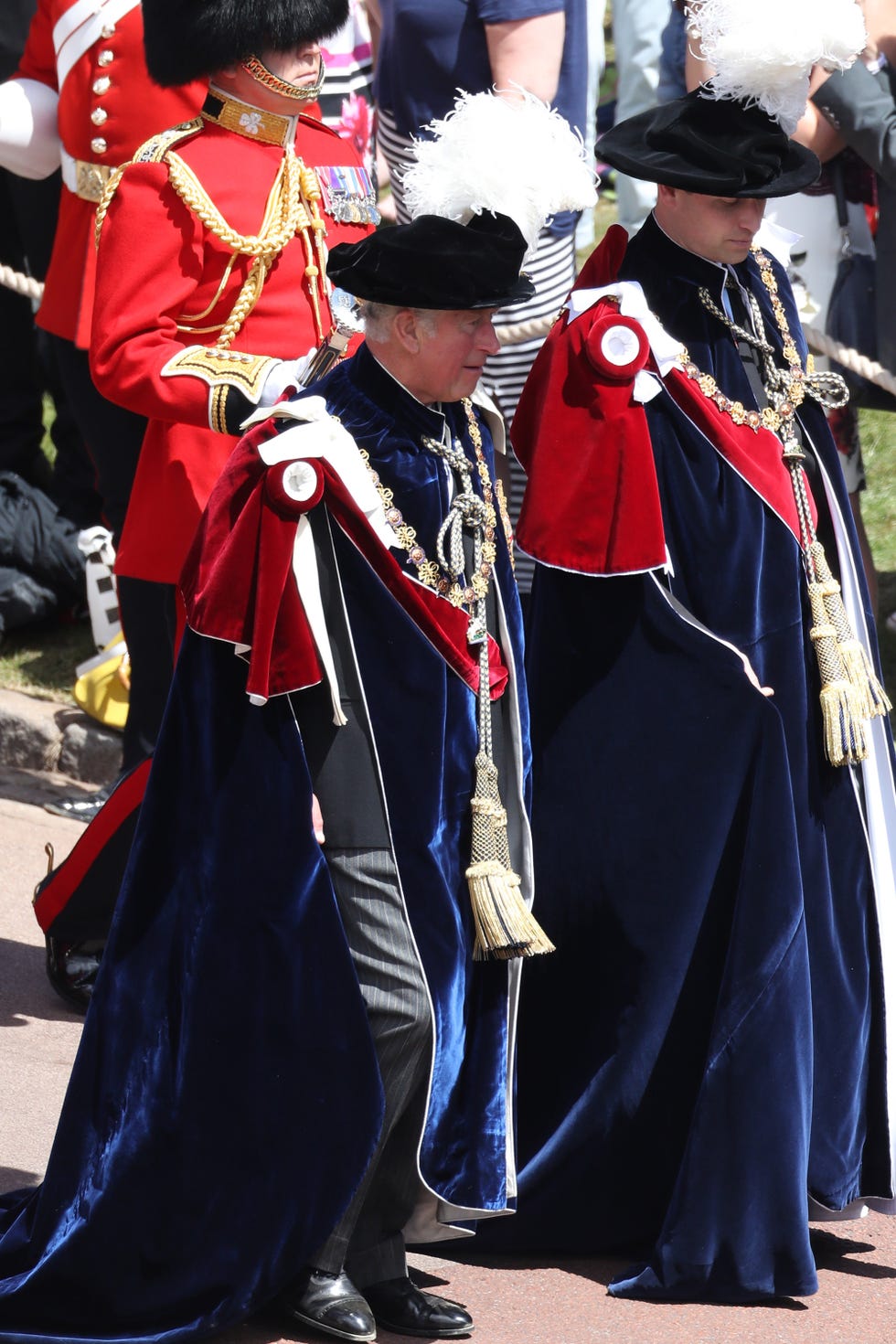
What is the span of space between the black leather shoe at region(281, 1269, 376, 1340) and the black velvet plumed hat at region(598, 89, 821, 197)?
190cm

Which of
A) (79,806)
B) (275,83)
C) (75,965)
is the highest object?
(275,83)

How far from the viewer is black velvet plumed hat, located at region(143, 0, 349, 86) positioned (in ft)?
13.4

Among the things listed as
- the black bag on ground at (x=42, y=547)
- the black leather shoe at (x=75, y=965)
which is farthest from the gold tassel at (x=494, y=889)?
the black bag on ground at (x=42, y=547)

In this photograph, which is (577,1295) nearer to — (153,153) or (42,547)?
(153,153)

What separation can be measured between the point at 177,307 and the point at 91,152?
3.09ft

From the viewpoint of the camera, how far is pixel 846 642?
378cm

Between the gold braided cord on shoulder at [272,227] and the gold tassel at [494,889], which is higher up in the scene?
the gold braided cord on shoulder at [272,227]

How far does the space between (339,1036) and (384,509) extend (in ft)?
2.70

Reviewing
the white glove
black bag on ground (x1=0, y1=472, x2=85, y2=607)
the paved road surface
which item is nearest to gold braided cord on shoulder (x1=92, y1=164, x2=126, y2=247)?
the white glove

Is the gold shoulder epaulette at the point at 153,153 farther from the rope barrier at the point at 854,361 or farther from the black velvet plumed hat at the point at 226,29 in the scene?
the rope barrier at the point at 854,361

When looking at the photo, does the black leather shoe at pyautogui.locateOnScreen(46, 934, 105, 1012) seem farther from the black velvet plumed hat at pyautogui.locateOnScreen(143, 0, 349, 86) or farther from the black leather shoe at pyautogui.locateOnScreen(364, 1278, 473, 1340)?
the black velvet plumed hat at pyautogui.locateOnScreen(143, 0, 349, 86)

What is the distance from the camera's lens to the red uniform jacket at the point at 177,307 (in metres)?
4.05

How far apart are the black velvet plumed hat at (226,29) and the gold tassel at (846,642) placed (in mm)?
1434

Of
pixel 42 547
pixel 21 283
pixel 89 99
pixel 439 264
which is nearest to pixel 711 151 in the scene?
pixel 439 264
